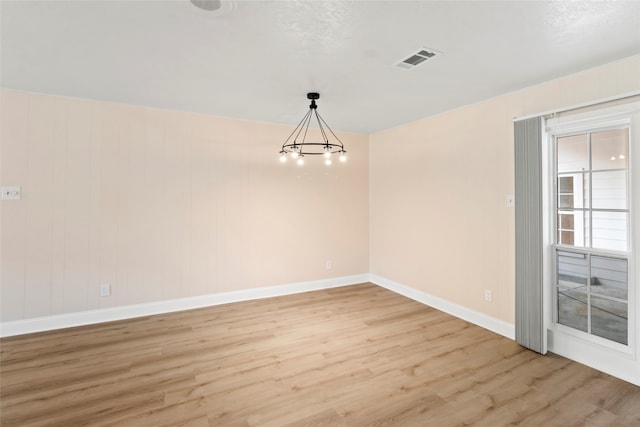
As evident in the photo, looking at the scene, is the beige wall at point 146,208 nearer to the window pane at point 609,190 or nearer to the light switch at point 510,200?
the light switch at point 510,200

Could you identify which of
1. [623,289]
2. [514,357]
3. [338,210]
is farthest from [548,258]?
[338,210]

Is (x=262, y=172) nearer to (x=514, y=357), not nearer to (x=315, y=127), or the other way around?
(x=315, y=127)

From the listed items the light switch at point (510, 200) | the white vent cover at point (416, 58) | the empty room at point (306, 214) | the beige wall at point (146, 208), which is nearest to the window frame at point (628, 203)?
the empty room at point (306, 214)

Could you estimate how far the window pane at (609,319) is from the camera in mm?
2654

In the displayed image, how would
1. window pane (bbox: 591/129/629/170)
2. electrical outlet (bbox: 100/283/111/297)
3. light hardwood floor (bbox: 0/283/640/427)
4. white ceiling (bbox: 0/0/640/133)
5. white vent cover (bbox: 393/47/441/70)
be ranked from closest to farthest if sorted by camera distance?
white ceiling (bbox: 0/0/640/133)
light hardwood floor (bbox: 0/283/640/427)
white vent cover (bbox: 393/47/441/70)
window pane (bbox: 591/129/629/170)
electrical outlet (bbox: 100/283/111/297)

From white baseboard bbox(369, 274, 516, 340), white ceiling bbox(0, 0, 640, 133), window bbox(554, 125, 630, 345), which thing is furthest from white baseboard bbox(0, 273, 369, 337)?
window bbox(554, 125, 630, 345)

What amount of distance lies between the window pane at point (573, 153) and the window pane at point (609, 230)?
478 millimetres

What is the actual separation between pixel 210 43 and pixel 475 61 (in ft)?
7.13

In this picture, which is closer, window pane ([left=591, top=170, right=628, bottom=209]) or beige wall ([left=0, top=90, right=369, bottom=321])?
window pane ([left=591, top=170, right=628, bottom=209])

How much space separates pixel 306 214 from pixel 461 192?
7.65 ft

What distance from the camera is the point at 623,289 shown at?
2633 mm

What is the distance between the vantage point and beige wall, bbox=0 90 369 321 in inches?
133

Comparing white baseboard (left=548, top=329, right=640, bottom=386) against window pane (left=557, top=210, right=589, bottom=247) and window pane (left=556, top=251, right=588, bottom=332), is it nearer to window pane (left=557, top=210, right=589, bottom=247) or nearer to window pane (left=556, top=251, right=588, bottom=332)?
window pane (left=556, top=251, right=588, bottom=332)

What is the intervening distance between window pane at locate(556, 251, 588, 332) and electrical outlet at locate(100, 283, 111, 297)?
200 inches
